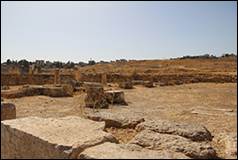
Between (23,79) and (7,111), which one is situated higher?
(7,111)

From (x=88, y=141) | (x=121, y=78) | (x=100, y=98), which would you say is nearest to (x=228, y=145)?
(x=88, y=141)

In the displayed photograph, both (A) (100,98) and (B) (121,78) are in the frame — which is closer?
(A) (100,98)

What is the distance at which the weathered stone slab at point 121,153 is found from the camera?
403 centimetres

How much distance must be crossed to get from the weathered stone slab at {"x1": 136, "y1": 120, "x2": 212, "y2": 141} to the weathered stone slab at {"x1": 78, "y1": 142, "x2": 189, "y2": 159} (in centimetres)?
128

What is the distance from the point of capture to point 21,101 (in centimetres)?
1474

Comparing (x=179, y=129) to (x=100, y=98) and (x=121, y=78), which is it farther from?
(x=121, y=78)

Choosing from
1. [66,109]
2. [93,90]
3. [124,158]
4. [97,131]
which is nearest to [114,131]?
[97,131]

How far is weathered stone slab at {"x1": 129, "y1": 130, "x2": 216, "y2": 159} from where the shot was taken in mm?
4578

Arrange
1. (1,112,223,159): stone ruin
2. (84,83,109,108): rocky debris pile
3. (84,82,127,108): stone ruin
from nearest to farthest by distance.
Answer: (1,112,223,159): stone ruin < (84,83,109,108): rocky debris pile < (84,82,127,108): stone ruin

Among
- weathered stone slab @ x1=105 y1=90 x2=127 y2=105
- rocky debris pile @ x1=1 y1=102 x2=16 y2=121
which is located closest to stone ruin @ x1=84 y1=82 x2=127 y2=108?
weathered stone slab @ x1=105 y1=90 x2=127 y2=105

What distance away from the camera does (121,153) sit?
4.12m

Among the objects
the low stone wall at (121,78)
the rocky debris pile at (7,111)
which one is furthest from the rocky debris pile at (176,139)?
the low stone wall at (121,78)

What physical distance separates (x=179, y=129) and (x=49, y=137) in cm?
215

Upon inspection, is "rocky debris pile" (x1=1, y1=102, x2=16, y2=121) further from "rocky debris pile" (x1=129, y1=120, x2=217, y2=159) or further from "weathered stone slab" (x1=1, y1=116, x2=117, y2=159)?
"rocky debris pile" (x1=129, y1=120, x2=217, y2=159)
